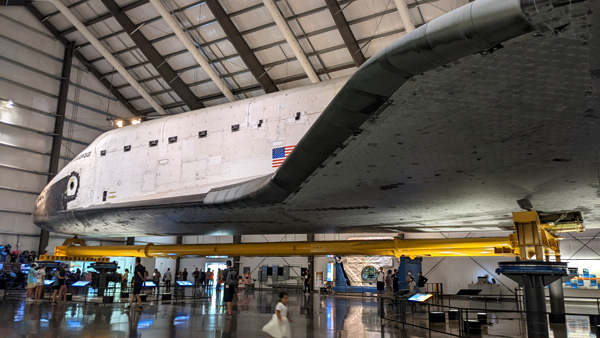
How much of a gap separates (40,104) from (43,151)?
2999mm

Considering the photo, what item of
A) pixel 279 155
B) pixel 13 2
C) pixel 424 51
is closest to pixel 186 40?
pixel 13 2

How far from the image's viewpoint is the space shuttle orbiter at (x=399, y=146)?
221 cm

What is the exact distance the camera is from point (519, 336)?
24.3 feet

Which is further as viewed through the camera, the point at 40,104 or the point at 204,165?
the point at 40,104

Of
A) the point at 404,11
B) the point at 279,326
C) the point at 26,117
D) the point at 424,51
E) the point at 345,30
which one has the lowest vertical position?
the point at 279,326

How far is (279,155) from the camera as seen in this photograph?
7656 mm

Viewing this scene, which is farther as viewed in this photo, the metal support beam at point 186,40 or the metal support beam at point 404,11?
the metal support beam at point 186,40

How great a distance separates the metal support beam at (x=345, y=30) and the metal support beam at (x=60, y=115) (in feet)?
62.0

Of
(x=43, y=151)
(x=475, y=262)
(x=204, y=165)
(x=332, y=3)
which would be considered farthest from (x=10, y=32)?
(x=475, y=262)

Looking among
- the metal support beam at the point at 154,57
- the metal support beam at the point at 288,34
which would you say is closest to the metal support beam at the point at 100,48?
the metal support beam at the point at 154,57

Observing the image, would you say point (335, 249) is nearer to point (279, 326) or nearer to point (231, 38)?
point (279, 326)

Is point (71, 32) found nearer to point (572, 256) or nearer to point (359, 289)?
point (359, 289)

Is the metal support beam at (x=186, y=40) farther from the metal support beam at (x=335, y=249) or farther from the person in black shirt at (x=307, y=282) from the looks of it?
the metal support beam at (x=335, y=249)

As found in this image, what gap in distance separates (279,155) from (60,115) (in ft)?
83.0
